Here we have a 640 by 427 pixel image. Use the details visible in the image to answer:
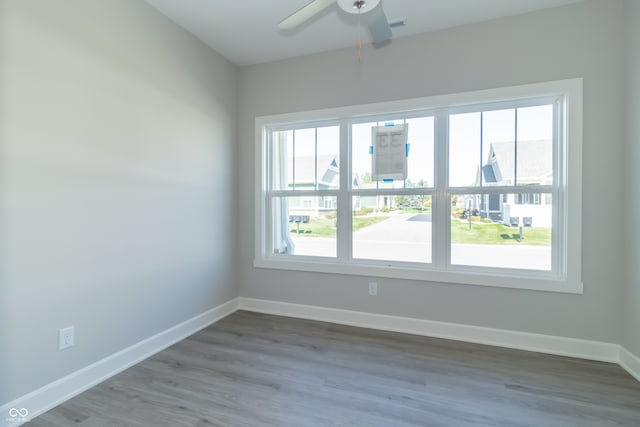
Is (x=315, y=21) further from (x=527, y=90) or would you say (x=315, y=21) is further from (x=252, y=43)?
(x=527, y=90)

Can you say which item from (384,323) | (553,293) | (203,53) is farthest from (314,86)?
(553,293)

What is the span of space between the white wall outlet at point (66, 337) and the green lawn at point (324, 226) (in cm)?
206

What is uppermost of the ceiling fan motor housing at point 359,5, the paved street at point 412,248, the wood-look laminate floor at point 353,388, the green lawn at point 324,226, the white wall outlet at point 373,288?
the ceiling fan motor housing at point 359,5

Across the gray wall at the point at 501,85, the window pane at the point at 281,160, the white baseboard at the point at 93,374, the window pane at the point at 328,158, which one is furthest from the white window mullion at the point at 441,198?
the white baseboard at the point at 93,374

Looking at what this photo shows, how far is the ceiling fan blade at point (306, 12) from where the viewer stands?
1.62 m

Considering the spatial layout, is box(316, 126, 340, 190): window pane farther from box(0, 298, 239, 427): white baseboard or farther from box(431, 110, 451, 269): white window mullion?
box(0, 298, 239, 427): white baseboard

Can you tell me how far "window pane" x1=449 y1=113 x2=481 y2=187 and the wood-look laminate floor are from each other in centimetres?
147

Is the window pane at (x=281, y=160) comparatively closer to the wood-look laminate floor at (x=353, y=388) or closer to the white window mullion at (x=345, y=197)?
the white window mullion at (x=345, y=197)

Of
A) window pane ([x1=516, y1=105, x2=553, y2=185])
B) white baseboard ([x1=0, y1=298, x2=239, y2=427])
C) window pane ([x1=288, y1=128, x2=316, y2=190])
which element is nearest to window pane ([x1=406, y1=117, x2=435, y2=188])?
window pane ([x1=516, y1=105, x2=553, y2=185])

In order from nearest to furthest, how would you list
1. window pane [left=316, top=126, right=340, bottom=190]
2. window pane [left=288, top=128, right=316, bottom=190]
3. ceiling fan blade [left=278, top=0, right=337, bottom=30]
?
1. ceiling fan blade [left=278, top=0, right=337, bottom=30]
2. window pane [left=316, top=126, right=340, bottom=190]
3. window pane [left=288, top=128, right=316, bottom=190]

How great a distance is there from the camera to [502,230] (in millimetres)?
2656

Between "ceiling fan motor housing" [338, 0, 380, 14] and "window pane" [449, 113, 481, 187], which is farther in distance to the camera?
"window pane" [449, 113, 481, 187]

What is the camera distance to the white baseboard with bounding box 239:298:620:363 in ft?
7.73

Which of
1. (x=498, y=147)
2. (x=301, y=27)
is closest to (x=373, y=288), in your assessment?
(x=498, y=147)
